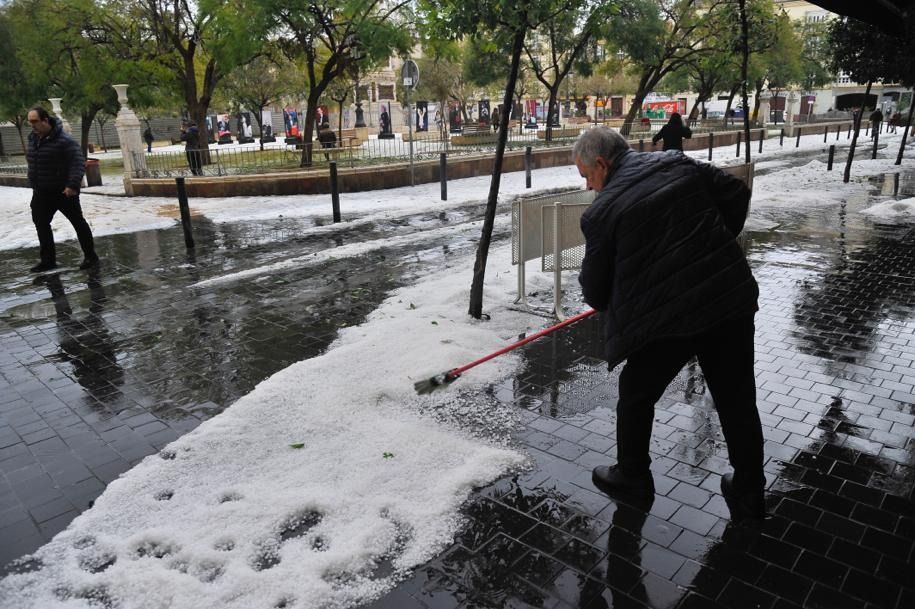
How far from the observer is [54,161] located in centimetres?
870

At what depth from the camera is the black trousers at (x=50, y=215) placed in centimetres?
888

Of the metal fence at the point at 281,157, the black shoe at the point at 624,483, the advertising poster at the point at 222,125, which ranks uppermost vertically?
the advertising poster at the point at 222,125

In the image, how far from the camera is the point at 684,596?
283cm

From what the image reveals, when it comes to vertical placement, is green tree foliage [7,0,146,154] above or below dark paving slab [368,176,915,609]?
above

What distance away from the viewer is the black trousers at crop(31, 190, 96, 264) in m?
8.88

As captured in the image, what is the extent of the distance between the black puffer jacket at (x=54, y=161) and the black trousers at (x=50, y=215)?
12 cm

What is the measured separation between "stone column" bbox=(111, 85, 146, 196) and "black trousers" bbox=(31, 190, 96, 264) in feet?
28.4

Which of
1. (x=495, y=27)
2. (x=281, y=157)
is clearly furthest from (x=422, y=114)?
(x=495, y=27)

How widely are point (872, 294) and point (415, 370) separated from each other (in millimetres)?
5059

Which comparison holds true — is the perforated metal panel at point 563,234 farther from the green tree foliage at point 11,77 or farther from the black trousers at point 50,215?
the green tree foliage at point 11,77

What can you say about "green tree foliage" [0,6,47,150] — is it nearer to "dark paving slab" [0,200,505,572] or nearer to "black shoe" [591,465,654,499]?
"dark paving slab" [0,200,505,572]

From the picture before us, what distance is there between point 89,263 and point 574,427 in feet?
25.3

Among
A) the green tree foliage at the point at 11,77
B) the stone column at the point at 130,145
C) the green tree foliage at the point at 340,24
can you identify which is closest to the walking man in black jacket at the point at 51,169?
the stone column at the point at 130,145

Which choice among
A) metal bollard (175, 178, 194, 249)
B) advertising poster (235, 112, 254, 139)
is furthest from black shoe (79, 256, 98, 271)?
advertising poster (235, 112, 254, 139)
